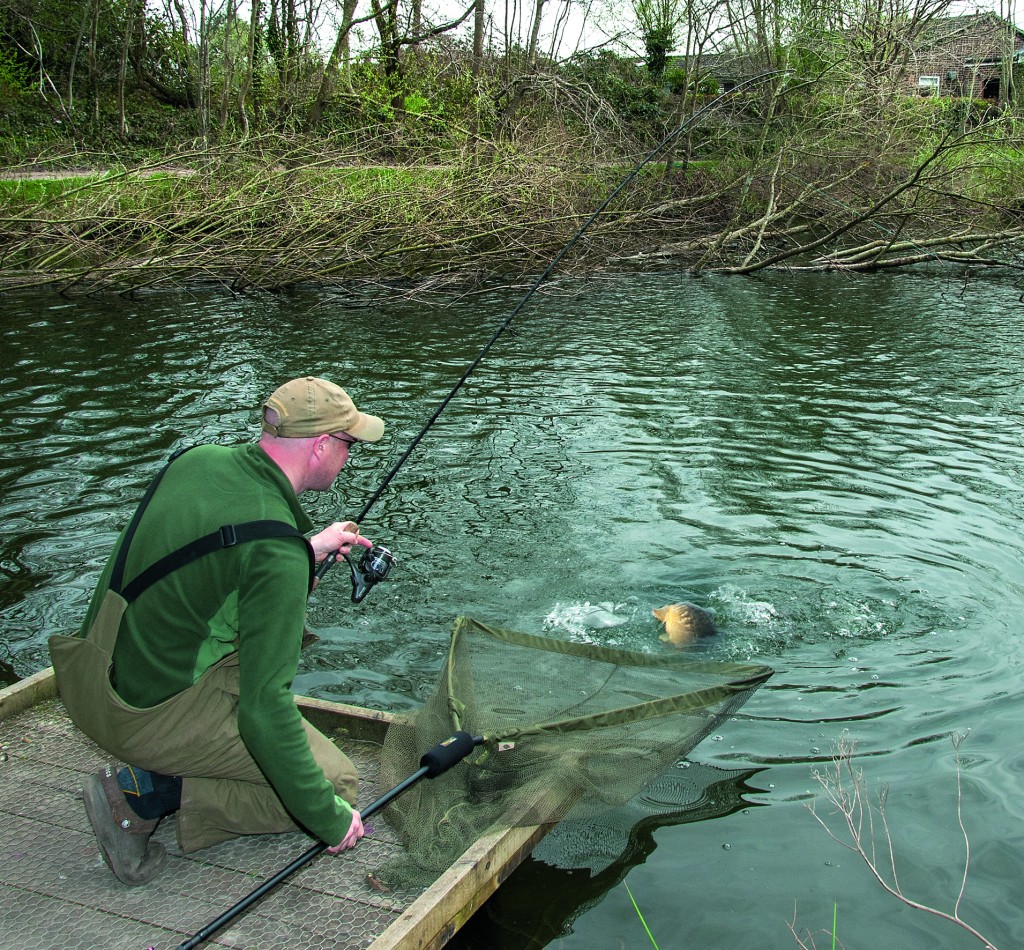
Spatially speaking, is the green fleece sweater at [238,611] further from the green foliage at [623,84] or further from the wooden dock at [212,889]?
the green foliage at [623,84]

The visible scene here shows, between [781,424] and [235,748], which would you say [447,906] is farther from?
[781,424]

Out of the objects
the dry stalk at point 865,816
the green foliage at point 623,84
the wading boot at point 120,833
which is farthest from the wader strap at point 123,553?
the green foliage at point 623,84

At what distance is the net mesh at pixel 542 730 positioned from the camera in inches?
137

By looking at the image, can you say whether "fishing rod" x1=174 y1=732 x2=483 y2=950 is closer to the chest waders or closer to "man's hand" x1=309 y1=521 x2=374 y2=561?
the chest waders

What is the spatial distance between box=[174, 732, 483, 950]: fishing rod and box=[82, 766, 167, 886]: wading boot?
0.34 m

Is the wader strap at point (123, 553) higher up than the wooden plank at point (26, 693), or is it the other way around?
the wader strap at point (123, 553)

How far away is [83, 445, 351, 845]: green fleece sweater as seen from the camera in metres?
2.75

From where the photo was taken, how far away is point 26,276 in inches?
601

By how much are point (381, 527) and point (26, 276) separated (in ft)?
35.7

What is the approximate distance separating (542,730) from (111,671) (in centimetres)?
149

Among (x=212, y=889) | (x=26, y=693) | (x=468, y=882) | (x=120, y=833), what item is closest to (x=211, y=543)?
(x=120, y=833)

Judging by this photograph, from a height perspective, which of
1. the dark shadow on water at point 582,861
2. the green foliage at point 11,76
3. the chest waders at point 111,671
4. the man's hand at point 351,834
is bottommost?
the dark shadow on water at point 582,861

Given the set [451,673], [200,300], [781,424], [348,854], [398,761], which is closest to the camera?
[348,854]

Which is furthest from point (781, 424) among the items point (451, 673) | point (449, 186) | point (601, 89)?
point (601, 89)
